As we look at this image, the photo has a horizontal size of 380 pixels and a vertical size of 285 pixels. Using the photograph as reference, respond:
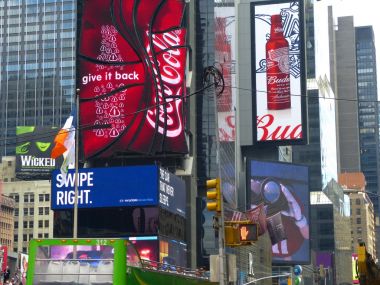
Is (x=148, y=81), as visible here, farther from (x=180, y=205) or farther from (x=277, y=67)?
(x=277, y=67)

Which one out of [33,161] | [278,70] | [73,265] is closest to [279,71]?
[278,70]

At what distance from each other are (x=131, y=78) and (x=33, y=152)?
6709cm

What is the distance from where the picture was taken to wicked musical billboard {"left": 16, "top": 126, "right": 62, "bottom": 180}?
17234 cm

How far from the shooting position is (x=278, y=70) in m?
154

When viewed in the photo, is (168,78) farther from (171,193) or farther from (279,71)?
(279,71)

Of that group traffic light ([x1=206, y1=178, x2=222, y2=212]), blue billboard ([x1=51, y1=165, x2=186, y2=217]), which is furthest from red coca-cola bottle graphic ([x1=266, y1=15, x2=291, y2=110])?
traffic light ([x1=206, y1=178, x2=222, y2=212])

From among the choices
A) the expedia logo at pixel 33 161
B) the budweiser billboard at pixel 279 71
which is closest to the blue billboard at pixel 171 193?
the budweiser billboard at pixel 279 71

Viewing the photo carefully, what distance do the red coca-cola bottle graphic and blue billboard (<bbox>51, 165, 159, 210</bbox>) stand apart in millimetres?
61411

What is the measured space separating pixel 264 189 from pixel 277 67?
887 inches

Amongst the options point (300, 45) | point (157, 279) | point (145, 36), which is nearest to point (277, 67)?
point (300, 45)

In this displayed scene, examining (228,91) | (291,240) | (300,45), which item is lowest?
(291,240)

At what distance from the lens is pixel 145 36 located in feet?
366

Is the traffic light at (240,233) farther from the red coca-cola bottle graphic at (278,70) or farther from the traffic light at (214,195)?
the red coca-cola bottle graphic at (278,70)

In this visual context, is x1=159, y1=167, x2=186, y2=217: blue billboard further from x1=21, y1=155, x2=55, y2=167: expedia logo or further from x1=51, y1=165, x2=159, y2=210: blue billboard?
x1=21, y1=155, x2=55, y2=167: expedia logo
